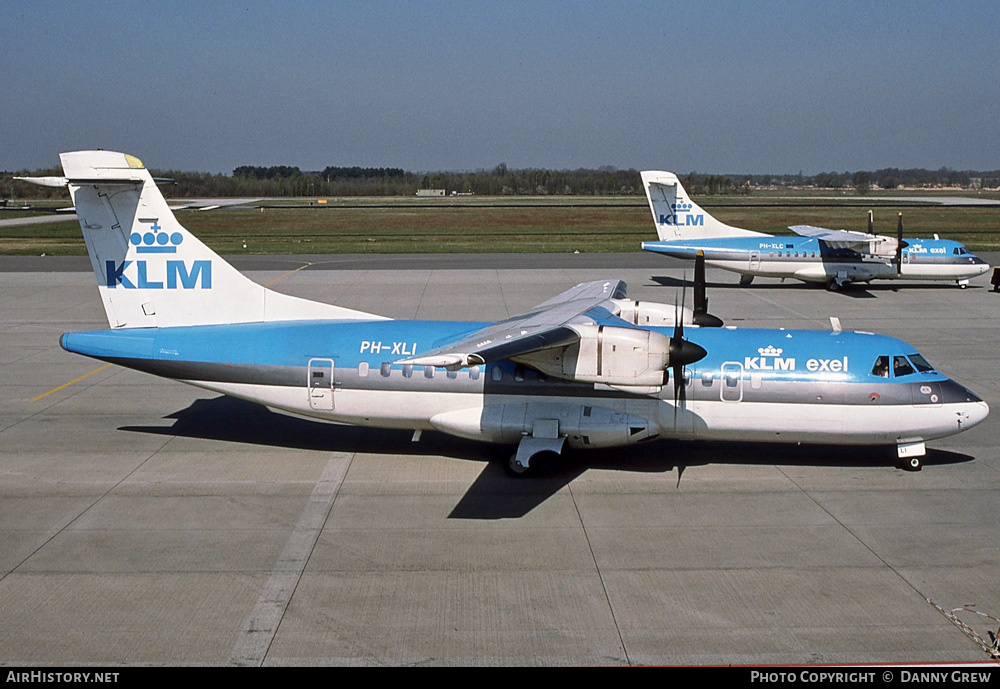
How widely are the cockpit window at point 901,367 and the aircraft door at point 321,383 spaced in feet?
35.4

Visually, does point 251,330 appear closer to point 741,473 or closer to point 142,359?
point 142,359

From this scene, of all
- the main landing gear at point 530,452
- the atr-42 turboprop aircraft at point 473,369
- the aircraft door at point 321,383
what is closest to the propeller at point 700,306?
the atr-42 turboprop aircraft at point 473,369

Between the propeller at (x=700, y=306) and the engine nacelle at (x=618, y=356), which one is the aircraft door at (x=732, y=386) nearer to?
the propeller at (x=700, y=306)

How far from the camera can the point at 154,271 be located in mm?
17547

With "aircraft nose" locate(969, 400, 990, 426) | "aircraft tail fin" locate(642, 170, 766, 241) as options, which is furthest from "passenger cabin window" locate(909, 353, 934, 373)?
"aircraft tail fin" locate(642, 170, 766, 241)

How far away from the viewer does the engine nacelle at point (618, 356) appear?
45.5 ft

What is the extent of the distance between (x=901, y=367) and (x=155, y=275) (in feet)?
49.1

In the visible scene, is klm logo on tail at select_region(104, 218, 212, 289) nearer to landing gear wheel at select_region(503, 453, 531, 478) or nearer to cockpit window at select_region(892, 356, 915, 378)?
landing gear wheel at select_region(503, 453, 531, 478)

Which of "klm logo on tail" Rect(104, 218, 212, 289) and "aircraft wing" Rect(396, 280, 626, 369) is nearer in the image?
"aircraft wing" Rect(396, 280, 626, 369)

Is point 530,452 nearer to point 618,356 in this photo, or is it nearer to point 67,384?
point 618,356

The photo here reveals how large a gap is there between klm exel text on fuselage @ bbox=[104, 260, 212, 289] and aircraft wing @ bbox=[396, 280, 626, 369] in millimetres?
6070

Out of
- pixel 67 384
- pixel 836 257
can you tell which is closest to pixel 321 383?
pixel 67 384

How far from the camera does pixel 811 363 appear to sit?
52.4ft

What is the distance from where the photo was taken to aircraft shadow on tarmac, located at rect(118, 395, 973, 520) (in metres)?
15.4
